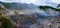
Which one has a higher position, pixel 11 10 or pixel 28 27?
pixel 11 10

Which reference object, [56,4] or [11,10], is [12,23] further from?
[56,4]

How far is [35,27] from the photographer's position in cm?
101

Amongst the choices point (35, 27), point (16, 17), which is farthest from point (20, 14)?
point (35, 27)

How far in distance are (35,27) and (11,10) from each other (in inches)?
10.3

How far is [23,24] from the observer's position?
98cm

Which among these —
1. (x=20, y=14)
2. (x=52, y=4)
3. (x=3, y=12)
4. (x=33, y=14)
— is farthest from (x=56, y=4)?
(x=3, y=12)

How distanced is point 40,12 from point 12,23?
27cm

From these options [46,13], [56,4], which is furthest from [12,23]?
[56,4]

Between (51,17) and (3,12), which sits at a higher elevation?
(3,12)

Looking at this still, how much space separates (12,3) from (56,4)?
426mm

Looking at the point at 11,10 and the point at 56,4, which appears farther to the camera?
the point at 56,4

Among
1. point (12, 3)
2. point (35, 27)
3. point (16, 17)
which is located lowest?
point (35, 27)

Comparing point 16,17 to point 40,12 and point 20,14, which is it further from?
point 40,12

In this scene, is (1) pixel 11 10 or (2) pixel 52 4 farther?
(2) pixel 52 4
